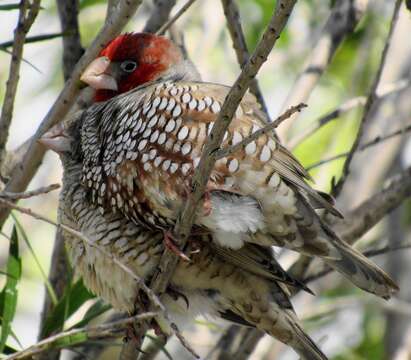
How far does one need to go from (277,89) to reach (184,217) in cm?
513

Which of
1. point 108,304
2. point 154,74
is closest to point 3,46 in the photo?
point 154,74

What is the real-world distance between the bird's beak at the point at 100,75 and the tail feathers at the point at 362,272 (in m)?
1.51

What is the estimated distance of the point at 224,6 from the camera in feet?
15.4

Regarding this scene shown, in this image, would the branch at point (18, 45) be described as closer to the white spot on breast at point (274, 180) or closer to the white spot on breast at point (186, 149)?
the white spot on breast at point (186, 149)

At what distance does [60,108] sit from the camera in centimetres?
446

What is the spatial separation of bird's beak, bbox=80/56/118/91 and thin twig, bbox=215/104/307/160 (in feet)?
5.10

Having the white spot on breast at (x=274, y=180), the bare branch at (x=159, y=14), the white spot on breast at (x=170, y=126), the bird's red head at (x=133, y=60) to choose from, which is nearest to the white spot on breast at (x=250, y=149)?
the white spot on breast at (x=274, y=180)

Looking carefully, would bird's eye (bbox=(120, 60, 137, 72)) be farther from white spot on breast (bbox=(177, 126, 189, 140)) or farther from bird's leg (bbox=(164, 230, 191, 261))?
bird's leg (bbox=(164, 230, 191, 261))

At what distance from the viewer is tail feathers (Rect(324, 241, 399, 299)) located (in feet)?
12.4

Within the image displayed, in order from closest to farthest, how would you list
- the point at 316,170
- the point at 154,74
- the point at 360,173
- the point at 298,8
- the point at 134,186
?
the point at 134,186 < the point at 154,74 < the point at 360,173 < the point at 316,170 < the point at 298,8

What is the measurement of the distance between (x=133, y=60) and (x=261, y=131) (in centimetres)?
205

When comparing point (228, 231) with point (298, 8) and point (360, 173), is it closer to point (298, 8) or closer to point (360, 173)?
point (360, 173)

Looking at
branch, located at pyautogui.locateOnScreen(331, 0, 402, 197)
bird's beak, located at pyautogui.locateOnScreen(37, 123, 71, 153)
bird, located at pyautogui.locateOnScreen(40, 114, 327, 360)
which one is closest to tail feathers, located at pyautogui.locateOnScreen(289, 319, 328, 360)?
bird, located at pyautogui.locateOnScreen(40, 114, 327, 360)

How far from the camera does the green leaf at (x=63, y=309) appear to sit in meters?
4.39
